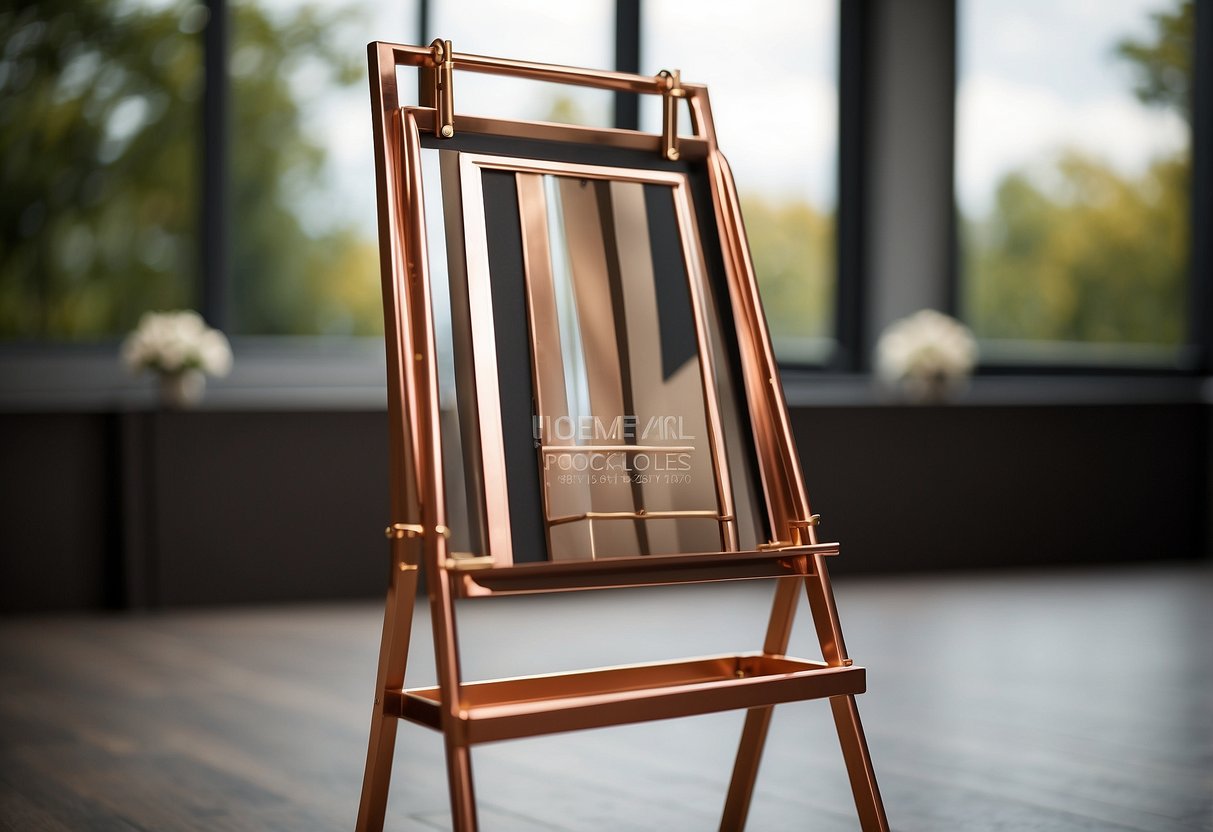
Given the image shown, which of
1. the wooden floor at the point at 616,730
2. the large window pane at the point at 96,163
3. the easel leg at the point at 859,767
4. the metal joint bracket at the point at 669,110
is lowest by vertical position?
the wooden floor at the point at 616,730

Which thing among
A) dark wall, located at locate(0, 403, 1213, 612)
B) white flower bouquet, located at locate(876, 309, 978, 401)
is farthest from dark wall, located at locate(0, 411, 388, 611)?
white flower bouquet, located at locate(876, 309, 978, 401)

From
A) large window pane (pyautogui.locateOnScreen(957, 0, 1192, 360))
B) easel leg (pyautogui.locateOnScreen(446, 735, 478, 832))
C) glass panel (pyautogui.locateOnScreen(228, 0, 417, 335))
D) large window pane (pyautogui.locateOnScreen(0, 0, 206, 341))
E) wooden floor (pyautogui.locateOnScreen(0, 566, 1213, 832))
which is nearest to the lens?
easel leg (pyautogui.locateOnScreen(446, 735, 478, 832))

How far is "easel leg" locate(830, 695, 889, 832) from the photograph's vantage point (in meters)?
1.79

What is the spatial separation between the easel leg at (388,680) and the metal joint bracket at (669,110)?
62cm

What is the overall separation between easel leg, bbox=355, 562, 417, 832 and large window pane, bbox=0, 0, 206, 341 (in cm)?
403

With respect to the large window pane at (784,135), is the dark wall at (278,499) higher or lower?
lower

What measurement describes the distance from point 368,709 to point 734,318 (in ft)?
5.42

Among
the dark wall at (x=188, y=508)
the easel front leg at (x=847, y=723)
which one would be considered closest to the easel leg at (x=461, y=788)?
the easel front leg at (x=847, y=723)

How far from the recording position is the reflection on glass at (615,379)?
Answer: 175 cm

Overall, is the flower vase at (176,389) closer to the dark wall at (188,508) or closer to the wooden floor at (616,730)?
the dark wall at (188,508)

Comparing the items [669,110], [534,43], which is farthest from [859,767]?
[534,43]

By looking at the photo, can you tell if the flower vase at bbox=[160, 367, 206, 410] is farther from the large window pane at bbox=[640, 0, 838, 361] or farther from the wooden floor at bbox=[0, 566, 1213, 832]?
the large window pane at bbox=[640, 0, 838, 361]

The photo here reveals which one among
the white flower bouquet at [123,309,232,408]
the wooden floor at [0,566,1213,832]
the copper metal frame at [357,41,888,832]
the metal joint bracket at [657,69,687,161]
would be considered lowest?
the wooden floor at [0,566,1213,832]

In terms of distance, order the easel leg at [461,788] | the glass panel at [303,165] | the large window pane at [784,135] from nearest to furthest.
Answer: the easel leg at [461,788] → the glass panel at [303,165] → the large window pane at [784,135]
